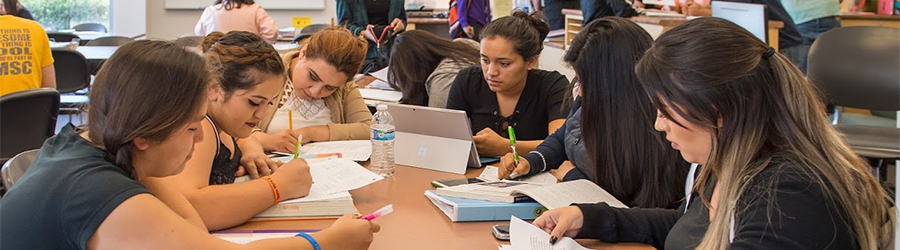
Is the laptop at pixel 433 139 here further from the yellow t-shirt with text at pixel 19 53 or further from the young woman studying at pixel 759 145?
the yellow t-shirt with text at pixel 19 53

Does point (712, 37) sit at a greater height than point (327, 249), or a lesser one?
greater

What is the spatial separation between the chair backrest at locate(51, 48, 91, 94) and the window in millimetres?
3690

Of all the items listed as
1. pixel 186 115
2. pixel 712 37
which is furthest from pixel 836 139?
pixel 186 115

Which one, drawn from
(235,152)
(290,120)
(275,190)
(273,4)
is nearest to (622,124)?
(275,190)

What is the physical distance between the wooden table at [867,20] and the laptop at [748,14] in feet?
5.78

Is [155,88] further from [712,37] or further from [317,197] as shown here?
[712,37]

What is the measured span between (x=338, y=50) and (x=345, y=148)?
323 mm

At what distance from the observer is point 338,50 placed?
2.56 m

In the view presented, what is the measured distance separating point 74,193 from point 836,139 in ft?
3.82

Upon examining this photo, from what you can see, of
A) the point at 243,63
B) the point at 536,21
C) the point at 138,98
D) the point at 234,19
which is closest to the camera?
the point at 138,98

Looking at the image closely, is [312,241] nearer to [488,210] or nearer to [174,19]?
[488,210]

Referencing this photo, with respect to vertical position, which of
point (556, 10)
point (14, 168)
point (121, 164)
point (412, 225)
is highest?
point (556, 10)

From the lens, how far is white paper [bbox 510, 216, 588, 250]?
154 centimetres

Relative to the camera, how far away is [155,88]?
4.02 feet
